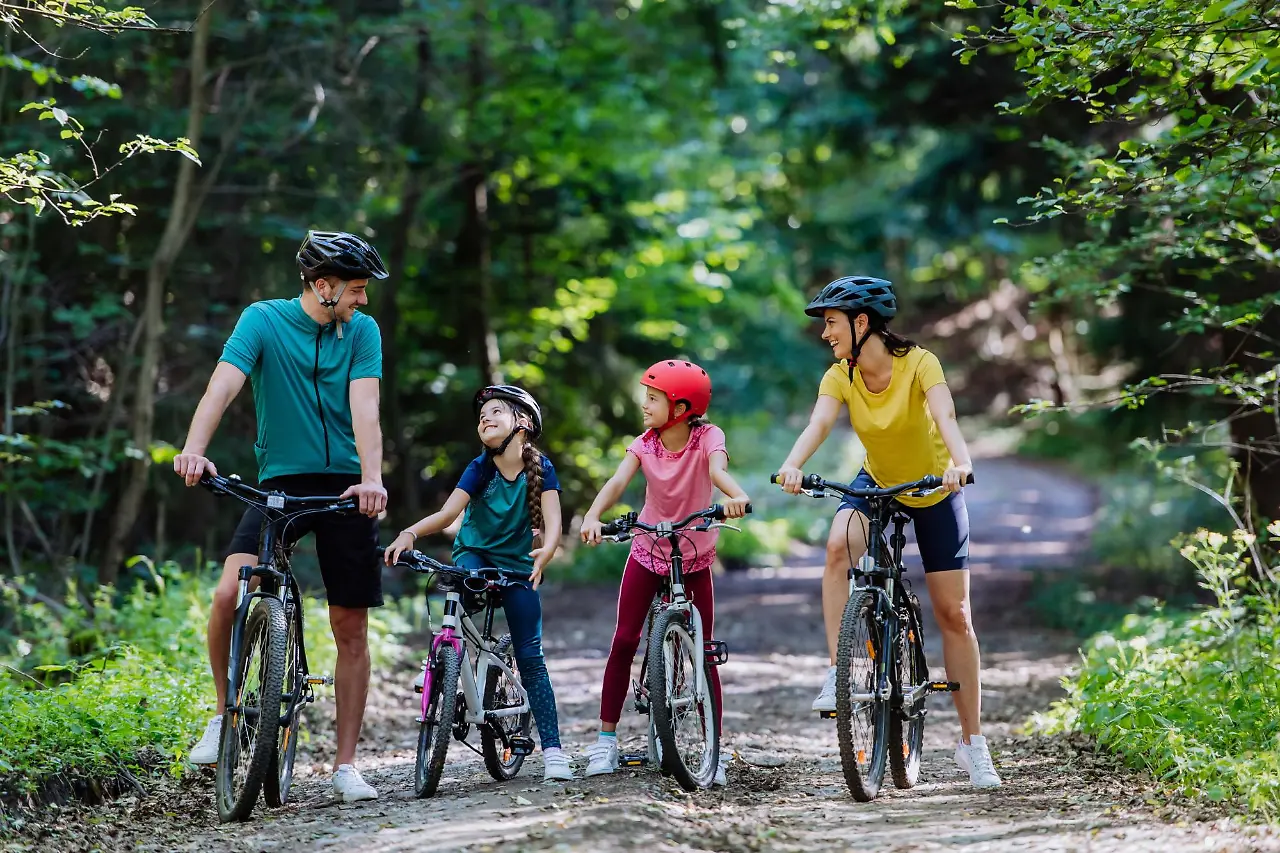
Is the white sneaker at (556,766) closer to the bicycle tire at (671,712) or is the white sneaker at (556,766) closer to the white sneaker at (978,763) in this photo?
the bicycle tire at (671,712)

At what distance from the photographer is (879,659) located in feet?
18.7

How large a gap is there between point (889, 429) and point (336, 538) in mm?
2393

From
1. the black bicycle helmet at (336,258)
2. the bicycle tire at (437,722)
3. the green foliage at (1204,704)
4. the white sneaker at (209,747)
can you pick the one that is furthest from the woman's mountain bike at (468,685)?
the green foliage at (1204,704)

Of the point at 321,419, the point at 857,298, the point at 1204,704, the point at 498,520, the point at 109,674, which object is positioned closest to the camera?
the point at 321,419

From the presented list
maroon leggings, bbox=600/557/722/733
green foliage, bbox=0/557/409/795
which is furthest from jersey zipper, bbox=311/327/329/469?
green foliage, bbox=0/557/409/795

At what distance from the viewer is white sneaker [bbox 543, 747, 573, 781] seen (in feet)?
19.0

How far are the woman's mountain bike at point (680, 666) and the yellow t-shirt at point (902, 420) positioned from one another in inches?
31.0

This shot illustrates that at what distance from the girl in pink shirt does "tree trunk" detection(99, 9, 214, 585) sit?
18.6 feet

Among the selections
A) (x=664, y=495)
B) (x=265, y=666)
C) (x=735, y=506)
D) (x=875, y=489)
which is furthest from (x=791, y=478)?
(x=265, y=666)

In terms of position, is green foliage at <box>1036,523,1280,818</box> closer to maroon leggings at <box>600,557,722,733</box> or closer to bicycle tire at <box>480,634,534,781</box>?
maroon leggings at <box>600,557,722,733</box>

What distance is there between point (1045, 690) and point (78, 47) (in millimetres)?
8646

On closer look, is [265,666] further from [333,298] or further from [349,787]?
[333,298]

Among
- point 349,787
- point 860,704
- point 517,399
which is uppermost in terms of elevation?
point 517,399

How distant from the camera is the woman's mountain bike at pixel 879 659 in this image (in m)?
5.41
